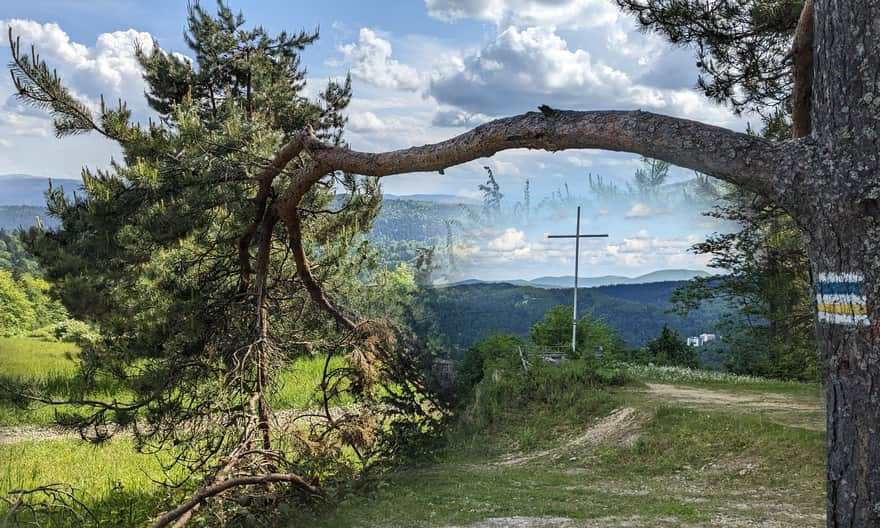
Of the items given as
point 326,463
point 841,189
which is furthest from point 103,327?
point 841,189

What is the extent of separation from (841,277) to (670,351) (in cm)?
1576

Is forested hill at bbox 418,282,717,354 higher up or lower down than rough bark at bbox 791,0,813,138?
lower down

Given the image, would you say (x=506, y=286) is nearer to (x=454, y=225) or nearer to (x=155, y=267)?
(x=454, y=225)

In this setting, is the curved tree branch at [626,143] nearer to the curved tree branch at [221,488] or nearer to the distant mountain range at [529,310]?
the curved tree branch at [221,488]

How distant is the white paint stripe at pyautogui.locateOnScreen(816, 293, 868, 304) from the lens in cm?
Answer: 238

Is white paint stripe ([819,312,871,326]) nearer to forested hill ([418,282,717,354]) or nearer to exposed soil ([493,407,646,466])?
forested hill ([418,282,717,354])

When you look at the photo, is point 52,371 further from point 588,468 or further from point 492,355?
point 588,468

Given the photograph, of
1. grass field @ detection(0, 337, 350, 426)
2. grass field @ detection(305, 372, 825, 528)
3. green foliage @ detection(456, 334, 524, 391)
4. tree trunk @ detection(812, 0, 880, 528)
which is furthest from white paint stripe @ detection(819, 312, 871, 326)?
green foliage @ detection(456, 334, 524, 391)

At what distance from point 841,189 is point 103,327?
8.01 metres

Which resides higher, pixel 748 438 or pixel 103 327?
pixel 103 327

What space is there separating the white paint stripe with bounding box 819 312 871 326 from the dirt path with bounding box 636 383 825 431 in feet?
18.8

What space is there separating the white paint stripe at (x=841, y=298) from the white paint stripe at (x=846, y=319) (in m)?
0.05

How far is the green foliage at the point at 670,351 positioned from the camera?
17.1m

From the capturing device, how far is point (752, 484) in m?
6.35
